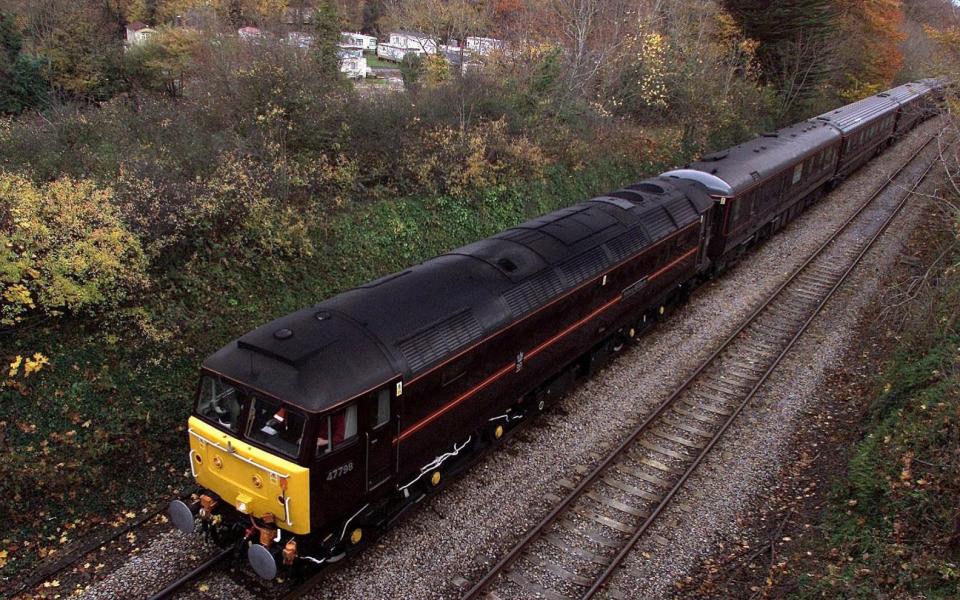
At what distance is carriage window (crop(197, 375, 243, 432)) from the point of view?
7941 millimetres

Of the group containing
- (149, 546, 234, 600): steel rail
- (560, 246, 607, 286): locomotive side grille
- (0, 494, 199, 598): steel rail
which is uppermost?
(560, 246, 607, 286): locomotive side grille

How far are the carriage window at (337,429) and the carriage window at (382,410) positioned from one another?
348 mm

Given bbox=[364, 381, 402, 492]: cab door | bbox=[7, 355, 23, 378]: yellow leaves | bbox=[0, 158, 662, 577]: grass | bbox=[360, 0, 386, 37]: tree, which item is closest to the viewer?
bbox=[364, 381, 402, 492]: cab door

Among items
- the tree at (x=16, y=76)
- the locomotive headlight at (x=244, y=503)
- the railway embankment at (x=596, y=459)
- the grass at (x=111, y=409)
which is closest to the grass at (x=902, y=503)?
the railway embankment at (x=596, y=459)

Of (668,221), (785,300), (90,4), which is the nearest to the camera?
(668,221)

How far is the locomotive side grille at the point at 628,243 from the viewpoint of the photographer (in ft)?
43.4

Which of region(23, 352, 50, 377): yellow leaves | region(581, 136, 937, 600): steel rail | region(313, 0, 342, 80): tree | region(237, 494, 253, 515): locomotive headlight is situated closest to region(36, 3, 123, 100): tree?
region(313, 0, 342, 80): tree

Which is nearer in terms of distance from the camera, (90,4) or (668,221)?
(668,221)

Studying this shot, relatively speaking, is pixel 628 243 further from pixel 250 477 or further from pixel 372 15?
pixel 372 15

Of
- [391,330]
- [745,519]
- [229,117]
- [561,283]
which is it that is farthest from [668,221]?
[229,117]

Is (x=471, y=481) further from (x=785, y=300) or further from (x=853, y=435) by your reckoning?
(x=785, y=300)

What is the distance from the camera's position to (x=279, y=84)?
1576cm

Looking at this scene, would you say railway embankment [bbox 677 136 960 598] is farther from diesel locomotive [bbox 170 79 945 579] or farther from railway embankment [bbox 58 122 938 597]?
diesel locomotive [bbox 170 79 945 579]

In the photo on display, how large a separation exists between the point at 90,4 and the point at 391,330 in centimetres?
3741
